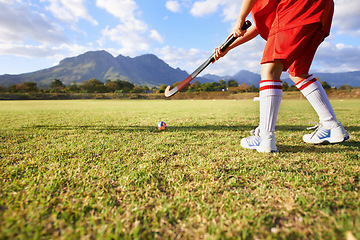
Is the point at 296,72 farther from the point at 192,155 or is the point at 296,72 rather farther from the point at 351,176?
the point at 192,155

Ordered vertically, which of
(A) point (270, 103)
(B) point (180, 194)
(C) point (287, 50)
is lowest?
(B) point (180, 194)

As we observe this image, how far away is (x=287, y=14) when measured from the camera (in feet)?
5.91

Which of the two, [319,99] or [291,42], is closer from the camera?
[291,42]

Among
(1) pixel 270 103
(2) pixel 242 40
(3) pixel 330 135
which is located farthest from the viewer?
(2) pixel 242 40

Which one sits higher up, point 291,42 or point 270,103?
point 291,42

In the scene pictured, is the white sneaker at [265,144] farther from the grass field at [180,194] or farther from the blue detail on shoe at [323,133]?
the blue detail on shoe at [323,133]

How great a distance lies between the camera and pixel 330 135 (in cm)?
223

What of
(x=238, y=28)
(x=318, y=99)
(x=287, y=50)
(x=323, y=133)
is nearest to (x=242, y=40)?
(x=238, y=28)

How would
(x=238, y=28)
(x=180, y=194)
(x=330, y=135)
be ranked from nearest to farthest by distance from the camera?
(x=180, y=194)
(x=238, y=28)
(x=330, y=135)

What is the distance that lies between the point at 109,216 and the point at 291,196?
112 centimetres

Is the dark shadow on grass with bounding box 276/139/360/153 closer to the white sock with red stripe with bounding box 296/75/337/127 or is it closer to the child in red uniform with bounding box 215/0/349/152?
the child in red uniform with bounding box 215/0/349/152

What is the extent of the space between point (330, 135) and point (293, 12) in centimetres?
153

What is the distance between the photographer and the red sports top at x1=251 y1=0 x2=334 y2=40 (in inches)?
68.7

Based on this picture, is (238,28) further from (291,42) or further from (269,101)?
(269,101)
